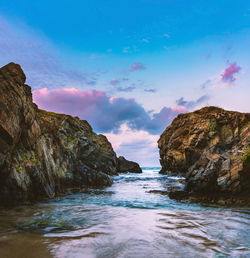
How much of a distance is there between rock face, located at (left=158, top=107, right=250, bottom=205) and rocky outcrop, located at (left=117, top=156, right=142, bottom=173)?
1038 cm

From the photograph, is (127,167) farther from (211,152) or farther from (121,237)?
(121,237)

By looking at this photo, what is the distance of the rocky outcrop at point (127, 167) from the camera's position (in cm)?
6750

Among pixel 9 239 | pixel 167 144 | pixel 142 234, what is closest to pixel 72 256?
pixel 9 239

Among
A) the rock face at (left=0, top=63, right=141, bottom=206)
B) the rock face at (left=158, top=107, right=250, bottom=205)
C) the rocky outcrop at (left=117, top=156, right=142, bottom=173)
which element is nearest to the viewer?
the rock face at (left=0, top=63, right=141, bottom=206)

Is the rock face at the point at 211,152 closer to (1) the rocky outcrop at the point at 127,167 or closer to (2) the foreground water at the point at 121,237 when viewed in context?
(2) the foreground water at the point at 121,237

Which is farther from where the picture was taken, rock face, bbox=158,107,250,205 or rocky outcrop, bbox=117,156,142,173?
rocky outcrop, bbox=117,156,142,173

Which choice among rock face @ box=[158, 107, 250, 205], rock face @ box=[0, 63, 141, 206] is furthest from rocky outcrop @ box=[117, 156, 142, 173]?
rock face @ box=[0, 63, 141, 206]

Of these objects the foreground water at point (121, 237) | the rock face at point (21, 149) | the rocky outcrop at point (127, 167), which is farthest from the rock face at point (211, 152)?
the rocky outcrop at point (127, 167)

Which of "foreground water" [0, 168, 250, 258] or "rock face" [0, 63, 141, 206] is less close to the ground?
"rock face" [0, 63, 141, 206]

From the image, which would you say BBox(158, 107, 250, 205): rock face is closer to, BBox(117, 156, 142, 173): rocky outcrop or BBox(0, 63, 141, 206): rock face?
BBox(0, 63, 141, 206): rock face

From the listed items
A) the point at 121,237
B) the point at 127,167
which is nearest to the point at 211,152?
the point at 121,237

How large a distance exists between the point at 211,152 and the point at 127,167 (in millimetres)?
54905

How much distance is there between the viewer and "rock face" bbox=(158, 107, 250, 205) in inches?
412

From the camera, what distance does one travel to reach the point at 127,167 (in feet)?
224
